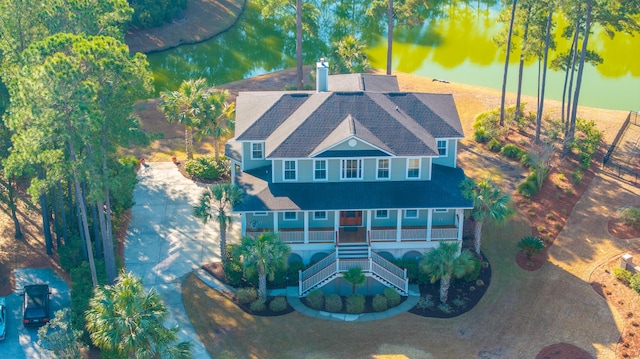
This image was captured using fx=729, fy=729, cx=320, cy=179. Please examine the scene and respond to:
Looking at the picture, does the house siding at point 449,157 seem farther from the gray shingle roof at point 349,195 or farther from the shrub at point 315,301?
the shrub at point 315,301

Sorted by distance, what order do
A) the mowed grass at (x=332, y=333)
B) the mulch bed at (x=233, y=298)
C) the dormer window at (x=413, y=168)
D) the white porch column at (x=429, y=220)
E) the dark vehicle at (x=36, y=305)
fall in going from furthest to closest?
the dormer window at (x=413, y=168) < the white porch column at (x=429, y=220) < the mulch bed at (x=233, y=298) < the dark vehicle at (x=36, y=305) < the mowed grass at (x=332, y=333)

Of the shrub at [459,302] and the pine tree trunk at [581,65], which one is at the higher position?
the pine tree trunk at [581,65]

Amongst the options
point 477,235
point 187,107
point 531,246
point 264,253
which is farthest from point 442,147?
point 187,107

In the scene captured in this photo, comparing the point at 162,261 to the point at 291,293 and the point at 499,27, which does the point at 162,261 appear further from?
the point at 499,27

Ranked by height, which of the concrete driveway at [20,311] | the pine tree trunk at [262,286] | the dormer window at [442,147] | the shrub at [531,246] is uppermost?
the dormer window at [442,147]

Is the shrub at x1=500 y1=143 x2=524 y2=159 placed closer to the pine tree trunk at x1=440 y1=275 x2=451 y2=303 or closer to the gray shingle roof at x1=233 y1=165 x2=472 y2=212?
the gray shingle roof at x1=233 y1=165 x2=472 y2=212

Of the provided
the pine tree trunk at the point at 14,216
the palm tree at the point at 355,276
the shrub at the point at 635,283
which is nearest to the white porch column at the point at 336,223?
the palm tree at the point at 355,276

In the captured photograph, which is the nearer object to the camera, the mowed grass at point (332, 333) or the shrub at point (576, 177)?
the mowed grass at point (332, 333)

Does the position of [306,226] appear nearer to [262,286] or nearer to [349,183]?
[349,183]
